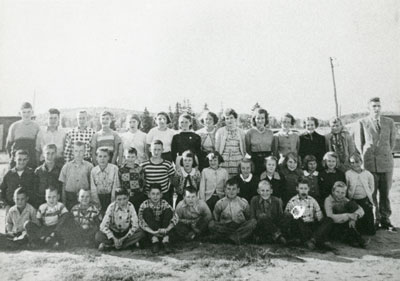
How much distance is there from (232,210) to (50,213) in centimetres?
255

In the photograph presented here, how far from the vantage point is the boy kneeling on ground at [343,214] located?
498cm

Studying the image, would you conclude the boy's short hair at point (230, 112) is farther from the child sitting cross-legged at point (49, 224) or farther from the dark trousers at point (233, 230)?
the child sitting cross-legged at point (49, 224)

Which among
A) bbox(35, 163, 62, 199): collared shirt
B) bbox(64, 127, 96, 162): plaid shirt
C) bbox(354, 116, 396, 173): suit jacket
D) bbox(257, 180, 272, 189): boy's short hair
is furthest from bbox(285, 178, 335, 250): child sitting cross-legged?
bbox(35, 163, 62, 199): collared shirt

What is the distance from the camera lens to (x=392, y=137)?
606 cm

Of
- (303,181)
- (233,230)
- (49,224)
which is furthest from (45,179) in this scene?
(303,181)

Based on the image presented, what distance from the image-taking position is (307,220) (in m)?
5.04

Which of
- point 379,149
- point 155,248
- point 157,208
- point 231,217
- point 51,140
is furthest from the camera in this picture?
point 379,149

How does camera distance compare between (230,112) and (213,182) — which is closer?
(213,182)

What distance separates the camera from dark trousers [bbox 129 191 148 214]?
5.29 m

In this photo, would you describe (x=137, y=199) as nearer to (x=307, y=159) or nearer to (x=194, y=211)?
(x=194, y=211)

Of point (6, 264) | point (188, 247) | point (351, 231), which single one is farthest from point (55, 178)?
→ point (351, 231)

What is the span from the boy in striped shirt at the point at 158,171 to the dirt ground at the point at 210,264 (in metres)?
1.06

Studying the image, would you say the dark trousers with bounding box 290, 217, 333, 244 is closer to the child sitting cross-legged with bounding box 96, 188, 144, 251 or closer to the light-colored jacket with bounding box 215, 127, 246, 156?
the light-colored jacket with bounding box 215, 127, 246, 156

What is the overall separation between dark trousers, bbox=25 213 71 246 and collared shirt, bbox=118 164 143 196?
92cm
